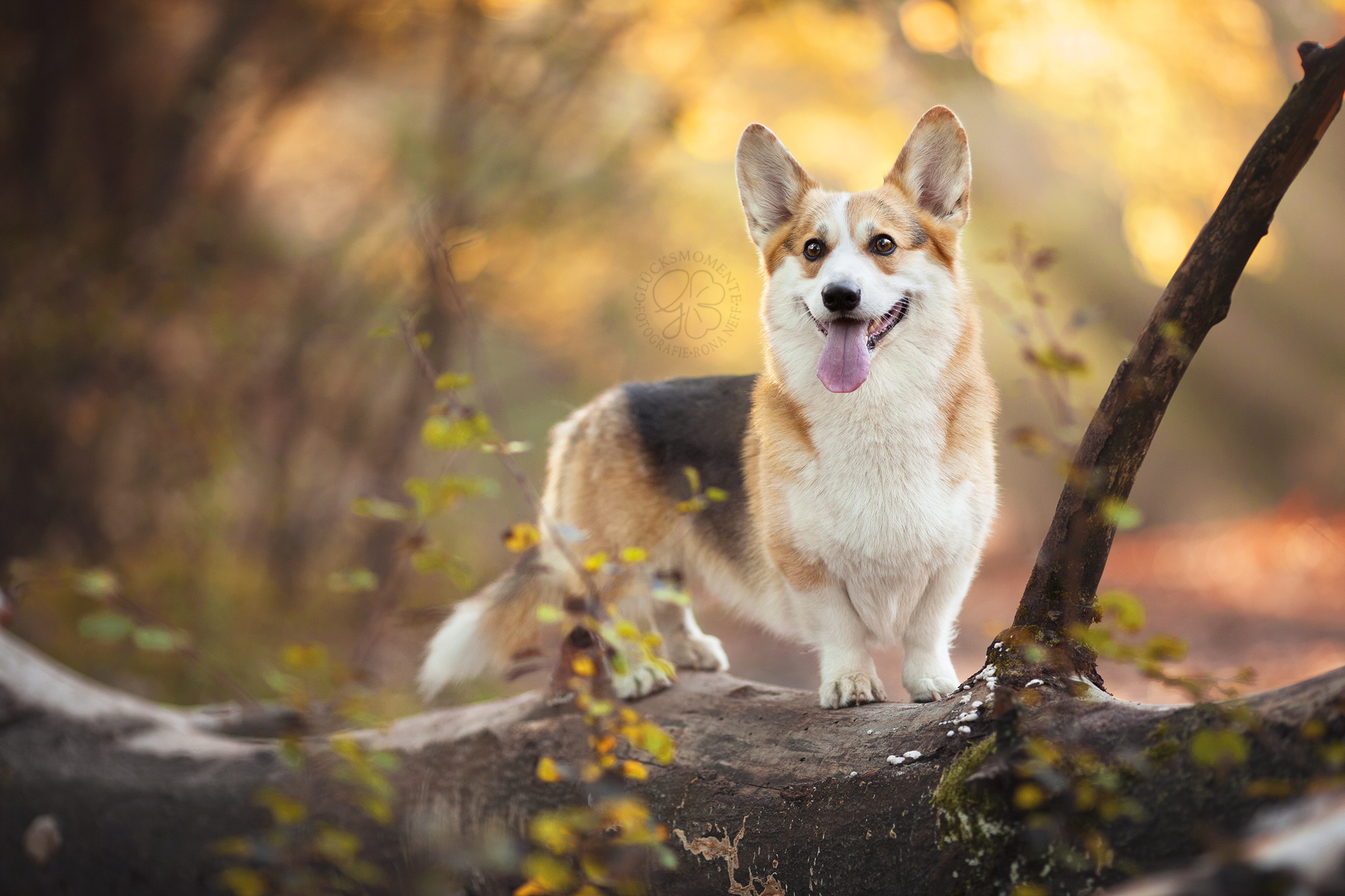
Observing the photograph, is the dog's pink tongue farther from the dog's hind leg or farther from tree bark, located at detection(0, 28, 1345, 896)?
the dog's hind leg

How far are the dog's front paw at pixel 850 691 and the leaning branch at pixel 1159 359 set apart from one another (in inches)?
25.2

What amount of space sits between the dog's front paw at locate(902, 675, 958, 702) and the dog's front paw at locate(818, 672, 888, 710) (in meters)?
0.13

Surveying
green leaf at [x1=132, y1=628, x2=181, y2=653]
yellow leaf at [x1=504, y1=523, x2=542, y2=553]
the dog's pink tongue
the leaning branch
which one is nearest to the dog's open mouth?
the dog's pink tongue

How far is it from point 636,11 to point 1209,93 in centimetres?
485

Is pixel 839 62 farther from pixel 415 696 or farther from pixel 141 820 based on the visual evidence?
pixel 141 820

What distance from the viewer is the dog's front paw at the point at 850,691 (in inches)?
110

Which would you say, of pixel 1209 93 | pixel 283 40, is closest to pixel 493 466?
pixel 283 40

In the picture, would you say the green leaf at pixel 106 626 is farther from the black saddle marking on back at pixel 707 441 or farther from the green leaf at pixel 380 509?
the black saddle marking on back at pixel 707 441

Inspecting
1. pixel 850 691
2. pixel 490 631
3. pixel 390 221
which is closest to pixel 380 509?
pixel 850 691

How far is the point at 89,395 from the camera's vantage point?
7.29 meters

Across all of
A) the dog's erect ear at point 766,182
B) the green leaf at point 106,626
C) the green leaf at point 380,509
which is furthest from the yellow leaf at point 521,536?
the dog's erect ear at point 766,182

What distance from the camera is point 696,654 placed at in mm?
3766

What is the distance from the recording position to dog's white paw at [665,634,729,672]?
3.74 metres

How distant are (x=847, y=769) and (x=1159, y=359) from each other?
1203mm
